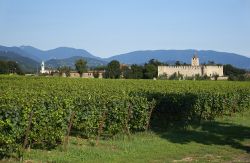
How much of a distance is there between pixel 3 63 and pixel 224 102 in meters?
122

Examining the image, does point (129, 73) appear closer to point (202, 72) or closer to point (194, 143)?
point (202, 72)

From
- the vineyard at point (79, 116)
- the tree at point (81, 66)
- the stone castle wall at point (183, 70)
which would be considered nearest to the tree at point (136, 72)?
the stone castle wall at point (183, 70)

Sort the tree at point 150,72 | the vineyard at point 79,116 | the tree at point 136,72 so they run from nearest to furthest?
the vineyard at point 79,116 → the tree at point 136,72 → the tree at point 150,72

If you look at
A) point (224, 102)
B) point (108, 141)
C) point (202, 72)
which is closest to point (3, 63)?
point (202, 72)

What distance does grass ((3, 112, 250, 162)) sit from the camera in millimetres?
12641

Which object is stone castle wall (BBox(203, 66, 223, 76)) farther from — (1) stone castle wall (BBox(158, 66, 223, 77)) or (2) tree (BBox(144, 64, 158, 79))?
(2) tree (BBox(144, 64, 158, 79))

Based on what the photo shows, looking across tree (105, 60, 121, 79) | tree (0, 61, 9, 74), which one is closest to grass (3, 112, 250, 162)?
tree (0, 61, 9, 74)

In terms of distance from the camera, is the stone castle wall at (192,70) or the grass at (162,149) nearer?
the grass at (162,149)

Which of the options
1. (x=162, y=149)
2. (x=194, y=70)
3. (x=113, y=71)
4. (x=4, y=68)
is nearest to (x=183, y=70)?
(x=194, y=70)

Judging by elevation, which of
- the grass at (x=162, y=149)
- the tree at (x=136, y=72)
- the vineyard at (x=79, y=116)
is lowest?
the grass at (x=162, y=149)

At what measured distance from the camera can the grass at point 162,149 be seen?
1264cm

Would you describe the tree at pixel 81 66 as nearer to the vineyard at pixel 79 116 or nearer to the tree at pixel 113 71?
the tree at pixel 113 71

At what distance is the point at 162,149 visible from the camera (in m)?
14.5

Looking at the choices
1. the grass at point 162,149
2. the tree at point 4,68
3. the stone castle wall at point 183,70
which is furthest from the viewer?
the stone castle wall at point 183,70
